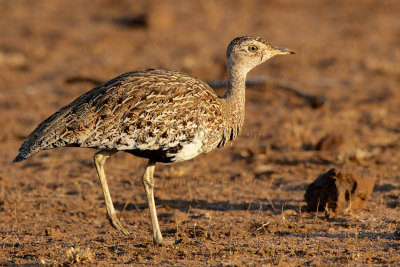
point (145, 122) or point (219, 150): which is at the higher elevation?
point (219, 150)

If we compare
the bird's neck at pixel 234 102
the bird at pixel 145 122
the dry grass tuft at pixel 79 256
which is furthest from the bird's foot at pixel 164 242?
→ the bird's neck at pixel 234 102

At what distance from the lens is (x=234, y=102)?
6504 mm

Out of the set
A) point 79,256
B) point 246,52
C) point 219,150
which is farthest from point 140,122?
point 219,150

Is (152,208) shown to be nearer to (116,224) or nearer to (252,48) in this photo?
(116,224)

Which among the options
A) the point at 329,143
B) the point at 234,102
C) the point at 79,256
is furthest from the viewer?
the point at 329,143

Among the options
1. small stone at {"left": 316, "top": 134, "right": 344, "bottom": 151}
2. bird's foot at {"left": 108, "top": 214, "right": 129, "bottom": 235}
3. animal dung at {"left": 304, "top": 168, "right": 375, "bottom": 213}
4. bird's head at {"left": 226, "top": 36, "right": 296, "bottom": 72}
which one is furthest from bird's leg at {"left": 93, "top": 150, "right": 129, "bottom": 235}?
small stone at {"left": 316, "top": 134, "right": 344, "bottom": 151}

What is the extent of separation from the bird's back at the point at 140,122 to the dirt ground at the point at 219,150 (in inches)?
36.5

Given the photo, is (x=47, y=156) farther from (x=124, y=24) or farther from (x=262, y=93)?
(x=124, y=24)

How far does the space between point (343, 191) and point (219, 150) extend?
3285 mm

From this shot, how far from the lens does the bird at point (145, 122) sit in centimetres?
581

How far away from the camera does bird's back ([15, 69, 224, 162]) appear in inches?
229

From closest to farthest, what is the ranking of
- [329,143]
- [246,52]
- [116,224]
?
[116,224] < [246,52] < [329,143]

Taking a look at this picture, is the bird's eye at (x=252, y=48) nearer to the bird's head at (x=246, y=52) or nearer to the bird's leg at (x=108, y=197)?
the bird's head at (x=246, y=52)

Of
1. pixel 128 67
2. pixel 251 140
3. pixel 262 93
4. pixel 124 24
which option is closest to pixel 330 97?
pixel 262 93
